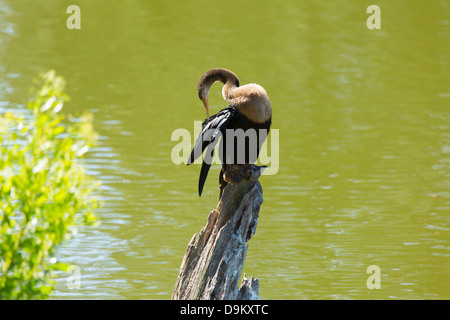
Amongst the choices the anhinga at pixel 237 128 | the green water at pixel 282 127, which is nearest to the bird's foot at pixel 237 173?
the anhinga at pixel 237 128

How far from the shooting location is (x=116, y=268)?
817 cm

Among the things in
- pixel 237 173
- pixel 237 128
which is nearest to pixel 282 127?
pixel 237 128

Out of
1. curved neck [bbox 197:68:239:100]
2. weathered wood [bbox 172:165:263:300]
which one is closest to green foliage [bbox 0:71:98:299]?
weathered wood [bbox 172:165:263:300]

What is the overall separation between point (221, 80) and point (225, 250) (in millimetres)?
1393

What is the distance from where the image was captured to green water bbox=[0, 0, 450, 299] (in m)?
8.34

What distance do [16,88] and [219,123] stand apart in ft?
32.2

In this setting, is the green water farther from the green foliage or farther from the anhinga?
the green foliage

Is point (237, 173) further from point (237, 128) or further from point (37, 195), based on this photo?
point (37, 195)

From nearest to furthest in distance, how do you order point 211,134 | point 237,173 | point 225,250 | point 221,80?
point 225,250 < point 237,173 < point 211,134 < point 221,80

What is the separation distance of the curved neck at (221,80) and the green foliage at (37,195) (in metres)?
2.43

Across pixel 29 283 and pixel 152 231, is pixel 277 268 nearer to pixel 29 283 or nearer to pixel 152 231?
pixel 152 231

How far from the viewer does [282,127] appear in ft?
41.2

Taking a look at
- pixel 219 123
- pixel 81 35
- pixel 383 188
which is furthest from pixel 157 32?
pixel 219 123

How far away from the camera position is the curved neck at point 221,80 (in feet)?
18.0
